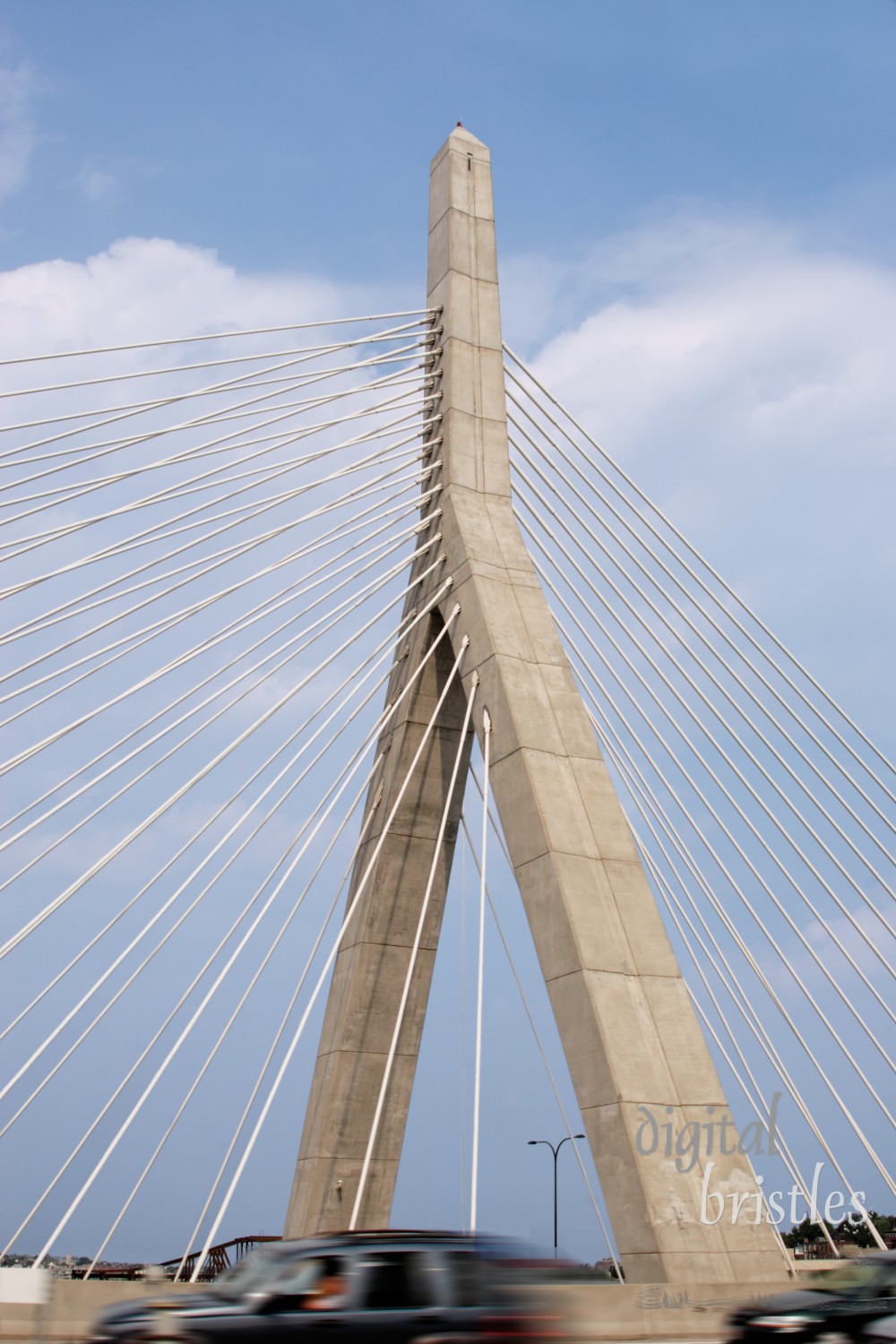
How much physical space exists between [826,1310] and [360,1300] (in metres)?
3.29

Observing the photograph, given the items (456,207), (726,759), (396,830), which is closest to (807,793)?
(726,759)

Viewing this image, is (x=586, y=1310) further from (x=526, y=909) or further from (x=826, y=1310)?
(x=526, y=909)

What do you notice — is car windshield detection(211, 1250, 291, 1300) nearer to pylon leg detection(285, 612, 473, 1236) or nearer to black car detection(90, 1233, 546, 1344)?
black car detection(90, 1233, 546, 1344)

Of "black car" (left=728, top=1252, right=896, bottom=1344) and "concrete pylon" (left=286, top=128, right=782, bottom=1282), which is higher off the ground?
"concrete pylon" (left=286, top=128, right=782, bottom=1282)

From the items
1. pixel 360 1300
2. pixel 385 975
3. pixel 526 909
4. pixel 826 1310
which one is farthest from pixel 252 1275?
pixel 385 975

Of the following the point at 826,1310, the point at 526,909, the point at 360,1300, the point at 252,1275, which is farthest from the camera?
the point at 526,909

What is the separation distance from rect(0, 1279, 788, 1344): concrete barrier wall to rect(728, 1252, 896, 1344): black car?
299mm

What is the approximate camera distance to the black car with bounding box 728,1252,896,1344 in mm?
8094

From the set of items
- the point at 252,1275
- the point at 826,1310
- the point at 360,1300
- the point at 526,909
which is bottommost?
the point at 360,1300

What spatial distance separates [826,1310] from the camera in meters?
8.28

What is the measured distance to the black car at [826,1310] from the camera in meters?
8.09

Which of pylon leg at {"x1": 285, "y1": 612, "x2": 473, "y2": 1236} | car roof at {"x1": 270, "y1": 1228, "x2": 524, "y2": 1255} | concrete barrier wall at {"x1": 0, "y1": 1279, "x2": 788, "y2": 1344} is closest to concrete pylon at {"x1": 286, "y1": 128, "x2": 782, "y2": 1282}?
pylon leg at {"x1": 285, "y1": 612, "x2": 473, "y2": 1236}

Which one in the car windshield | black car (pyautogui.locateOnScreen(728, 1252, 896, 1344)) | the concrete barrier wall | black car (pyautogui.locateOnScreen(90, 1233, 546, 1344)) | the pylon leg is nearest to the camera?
black car (pyautogui.locateOnScreen(90, 1233, 546, 1344))

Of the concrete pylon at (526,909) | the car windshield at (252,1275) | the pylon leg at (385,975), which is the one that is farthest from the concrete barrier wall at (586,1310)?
the pylon leg at (385,975)
